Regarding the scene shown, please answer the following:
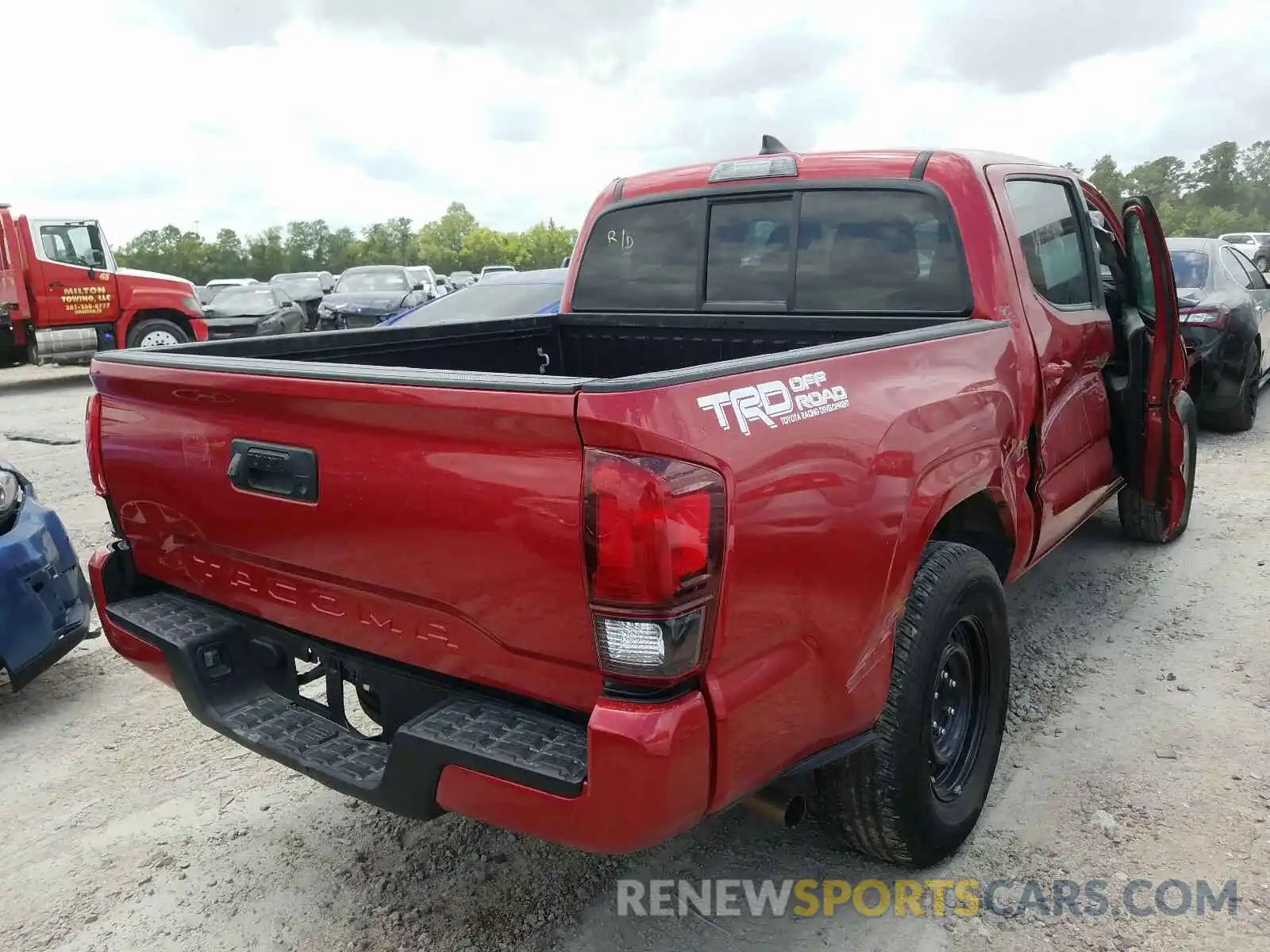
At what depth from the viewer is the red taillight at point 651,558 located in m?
1.73

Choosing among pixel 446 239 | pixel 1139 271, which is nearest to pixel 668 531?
pixel 1139 271

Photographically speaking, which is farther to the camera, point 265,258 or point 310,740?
point 265,258

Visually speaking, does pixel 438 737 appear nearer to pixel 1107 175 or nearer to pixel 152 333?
pixel 152 333

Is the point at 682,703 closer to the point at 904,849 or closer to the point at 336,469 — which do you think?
the point at 336,469

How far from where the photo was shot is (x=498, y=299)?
808cm

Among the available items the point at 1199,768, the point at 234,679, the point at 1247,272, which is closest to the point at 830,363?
the point at 234,679

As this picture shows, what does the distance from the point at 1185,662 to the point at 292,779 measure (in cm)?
356

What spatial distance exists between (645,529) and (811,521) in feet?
1.60

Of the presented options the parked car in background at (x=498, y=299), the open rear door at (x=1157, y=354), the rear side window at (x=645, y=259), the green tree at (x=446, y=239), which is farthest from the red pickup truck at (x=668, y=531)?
the green tree at (x=446, y=239)

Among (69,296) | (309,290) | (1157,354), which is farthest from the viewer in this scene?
(309,290)

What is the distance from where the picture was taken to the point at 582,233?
4285mm

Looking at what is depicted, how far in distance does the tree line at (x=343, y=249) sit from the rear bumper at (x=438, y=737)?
4103 cm

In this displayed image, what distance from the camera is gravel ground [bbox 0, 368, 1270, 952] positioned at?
8.16ft

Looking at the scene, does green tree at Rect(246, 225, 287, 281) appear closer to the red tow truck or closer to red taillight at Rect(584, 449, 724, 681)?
the red tow truck
